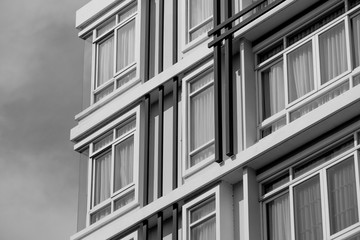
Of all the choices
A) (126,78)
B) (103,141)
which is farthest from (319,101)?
(103,141)

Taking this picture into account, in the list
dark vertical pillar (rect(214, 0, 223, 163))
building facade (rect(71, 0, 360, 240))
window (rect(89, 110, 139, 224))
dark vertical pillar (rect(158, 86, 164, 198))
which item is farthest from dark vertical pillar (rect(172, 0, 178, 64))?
dark vertical pillar (rect(214, 0, 223, 163))


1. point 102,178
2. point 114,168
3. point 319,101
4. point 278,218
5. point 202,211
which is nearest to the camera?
point 278,218

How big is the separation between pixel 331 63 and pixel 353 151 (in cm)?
233

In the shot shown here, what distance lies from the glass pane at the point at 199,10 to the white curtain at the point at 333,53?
4247mm

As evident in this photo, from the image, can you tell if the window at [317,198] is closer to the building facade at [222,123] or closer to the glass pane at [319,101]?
the building facade at [222,123]

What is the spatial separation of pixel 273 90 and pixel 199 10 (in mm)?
3844

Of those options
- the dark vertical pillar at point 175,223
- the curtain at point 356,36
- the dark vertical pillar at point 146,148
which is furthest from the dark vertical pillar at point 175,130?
the curtain at point 356,36

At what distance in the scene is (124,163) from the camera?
3195 centimetres

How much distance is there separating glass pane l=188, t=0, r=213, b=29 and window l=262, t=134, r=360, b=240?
209 inches

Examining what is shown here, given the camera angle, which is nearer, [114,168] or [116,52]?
[114,168]

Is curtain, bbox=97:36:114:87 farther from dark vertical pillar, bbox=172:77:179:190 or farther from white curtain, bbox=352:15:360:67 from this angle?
white curtain, bbox=352:15:360:67

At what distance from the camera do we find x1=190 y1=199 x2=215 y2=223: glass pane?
28.6m

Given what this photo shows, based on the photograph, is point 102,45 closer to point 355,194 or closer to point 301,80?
point 301,80

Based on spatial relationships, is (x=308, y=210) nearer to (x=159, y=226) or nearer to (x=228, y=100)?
(x=228, y=100)
